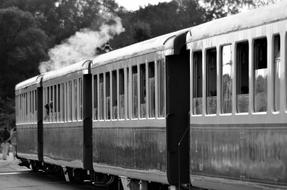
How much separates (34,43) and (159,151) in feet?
228

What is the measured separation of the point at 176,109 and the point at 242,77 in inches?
103

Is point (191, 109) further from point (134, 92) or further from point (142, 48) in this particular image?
point (134, 92)

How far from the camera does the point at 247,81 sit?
1002 centimetres

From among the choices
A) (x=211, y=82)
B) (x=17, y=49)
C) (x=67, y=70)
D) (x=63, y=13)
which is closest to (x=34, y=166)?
(x=67, y=70)

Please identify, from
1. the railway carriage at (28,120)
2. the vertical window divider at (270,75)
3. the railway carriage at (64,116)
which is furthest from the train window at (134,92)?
the railway carriage at (28,120)

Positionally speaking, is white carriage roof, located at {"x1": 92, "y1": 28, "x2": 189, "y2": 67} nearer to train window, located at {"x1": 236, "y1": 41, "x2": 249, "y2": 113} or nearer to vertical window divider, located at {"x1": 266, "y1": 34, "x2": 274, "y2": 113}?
train window, located at {"x1": 236, "y1": 41, "x2": 249, "y2": 113}

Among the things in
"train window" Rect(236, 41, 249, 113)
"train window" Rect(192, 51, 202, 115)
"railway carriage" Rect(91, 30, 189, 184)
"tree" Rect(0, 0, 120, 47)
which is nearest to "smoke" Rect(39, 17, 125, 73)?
"railway carriage" Rect(91, 30, 189, 184)

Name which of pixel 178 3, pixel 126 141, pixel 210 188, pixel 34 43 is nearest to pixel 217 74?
pixel 210 188

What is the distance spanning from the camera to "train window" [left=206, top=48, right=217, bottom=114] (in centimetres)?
1105

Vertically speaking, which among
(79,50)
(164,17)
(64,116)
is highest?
(164,17)

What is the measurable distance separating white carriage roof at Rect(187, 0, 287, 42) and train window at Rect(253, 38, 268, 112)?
242 millimetres

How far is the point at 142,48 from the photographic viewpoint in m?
14.2

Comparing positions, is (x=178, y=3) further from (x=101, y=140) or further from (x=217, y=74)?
(x=217, y=74)

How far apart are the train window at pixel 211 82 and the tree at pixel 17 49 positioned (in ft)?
228
